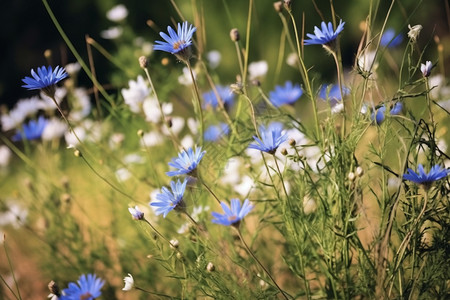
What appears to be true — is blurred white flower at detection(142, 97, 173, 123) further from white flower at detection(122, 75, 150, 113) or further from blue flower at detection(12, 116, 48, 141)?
blue flower at detection(12, 116, 48, 141)

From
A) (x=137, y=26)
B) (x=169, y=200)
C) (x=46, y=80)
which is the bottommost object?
(x=169, y=200)

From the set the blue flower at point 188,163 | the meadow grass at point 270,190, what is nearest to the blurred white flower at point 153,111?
the meadow grass at point 270,190

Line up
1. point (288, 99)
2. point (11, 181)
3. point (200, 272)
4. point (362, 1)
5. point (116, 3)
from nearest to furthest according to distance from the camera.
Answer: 1. point (200, 272)
2. point (288, 99)
3. point (11, 181)
4. point (362, 1)
5. point (116, 3)

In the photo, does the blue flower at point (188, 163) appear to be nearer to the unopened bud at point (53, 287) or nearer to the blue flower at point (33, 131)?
the unopened bud at point (53, 287)

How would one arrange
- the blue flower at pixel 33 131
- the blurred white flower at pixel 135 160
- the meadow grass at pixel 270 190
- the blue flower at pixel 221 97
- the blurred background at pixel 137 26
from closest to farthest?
the meadow grass at pixel 270 190 → the blue flower at pixel 221 97 → the blue flower at pixel 33 131 → the blurred white flower at pixel 135 160 → the blurred background at pixel 137 26

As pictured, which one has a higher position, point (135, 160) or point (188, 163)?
point (135, 160)

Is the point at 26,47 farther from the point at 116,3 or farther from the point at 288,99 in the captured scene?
the point at 288,99

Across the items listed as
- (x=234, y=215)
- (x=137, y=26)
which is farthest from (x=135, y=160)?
(x=137, y=26)

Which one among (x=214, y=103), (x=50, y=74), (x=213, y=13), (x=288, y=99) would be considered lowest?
(x=50, y=74)

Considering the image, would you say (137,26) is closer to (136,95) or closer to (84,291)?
(136,95)

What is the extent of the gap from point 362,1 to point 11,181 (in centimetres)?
208

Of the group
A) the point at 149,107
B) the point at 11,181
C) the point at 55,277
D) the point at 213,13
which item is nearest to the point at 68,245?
the point at 55,277

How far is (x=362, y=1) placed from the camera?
10.3 feet

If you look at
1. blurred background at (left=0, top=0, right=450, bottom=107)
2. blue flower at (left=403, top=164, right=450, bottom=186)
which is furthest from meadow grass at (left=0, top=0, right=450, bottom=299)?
blurred background at (left=0, top=0, right=450, bottom=107)
